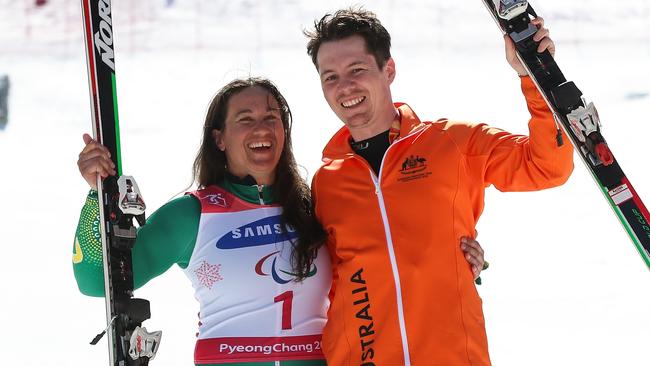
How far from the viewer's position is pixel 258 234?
3402 millimetres

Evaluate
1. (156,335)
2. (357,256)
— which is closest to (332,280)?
(357,256)

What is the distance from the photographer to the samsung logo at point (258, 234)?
133 inches

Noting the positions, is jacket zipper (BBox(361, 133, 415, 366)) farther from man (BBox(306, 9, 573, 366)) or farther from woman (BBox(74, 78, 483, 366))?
woman (BBox(74, 78, 483, 366))

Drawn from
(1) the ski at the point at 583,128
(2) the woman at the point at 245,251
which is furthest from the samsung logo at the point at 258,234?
(1) the ski at the point at 583,128

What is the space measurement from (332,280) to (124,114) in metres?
5.20

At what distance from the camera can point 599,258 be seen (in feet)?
21.7

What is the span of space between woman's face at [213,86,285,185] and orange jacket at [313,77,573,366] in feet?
1.19

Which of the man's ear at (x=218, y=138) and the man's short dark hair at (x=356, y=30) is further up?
the man's short dark hair at (x=356, y=30)

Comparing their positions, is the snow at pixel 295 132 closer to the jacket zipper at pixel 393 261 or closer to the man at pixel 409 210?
the man at pixel 409 210

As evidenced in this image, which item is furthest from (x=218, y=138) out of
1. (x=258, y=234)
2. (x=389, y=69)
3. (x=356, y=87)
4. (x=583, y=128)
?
(x=583, y=128)

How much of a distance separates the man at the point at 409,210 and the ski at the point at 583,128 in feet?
0.13

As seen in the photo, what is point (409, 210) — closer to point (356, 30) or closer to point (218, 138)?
point (356, 30)

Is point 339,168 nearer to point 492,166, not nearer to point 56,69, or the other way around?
point 492,166

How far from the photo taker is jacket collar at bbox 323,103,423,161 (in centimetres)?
337
